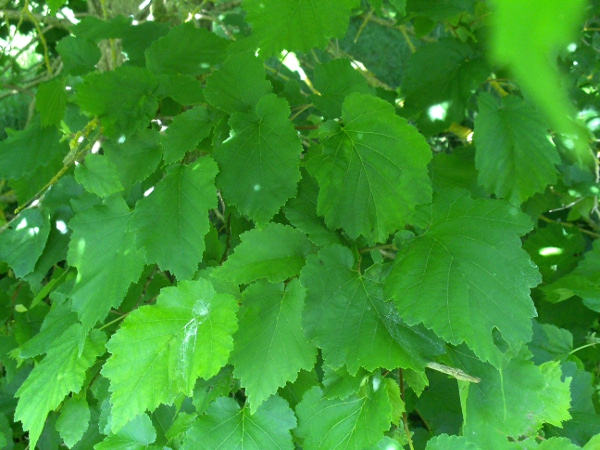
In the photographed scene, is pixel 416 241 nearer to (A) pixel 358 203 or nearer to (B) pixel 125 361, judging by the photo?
(A) pixel 358 203

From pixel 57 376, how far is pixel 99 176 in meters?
0.35

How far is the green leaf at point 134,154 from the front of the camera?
0.99 metres

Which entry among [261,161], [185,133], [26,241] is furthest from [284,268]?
[26,241]

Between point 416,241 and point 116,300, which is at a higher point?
point 416,241

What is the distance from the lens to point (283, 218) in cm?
98

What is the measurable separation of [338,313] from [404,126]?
289 millimetres

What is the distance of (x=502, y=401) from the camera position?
0.85 metres

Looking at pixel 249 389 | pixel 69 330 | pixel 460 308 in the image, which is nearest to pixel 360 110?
pixel 460 308

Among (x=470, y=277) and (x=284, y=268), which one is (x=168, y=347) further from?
→ (x=470, y=277)

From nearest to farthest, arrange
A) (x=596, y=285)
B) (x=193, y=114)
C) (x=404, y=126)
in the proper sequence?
(x=404, y=126) → (x=193, y=114) → (x=596, y=285)

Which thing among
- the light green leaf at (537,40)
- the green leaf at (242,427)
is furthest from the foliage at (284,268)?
the light green leaf at (537,40)

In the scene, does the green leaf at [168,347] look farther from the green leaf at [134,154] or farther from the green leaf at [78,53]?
the green leaf at [78,53]

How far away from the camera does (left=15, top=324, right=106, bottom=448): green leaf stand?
3.09 ft

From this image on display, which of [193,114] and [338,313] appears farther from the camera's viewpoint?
[193,114]
